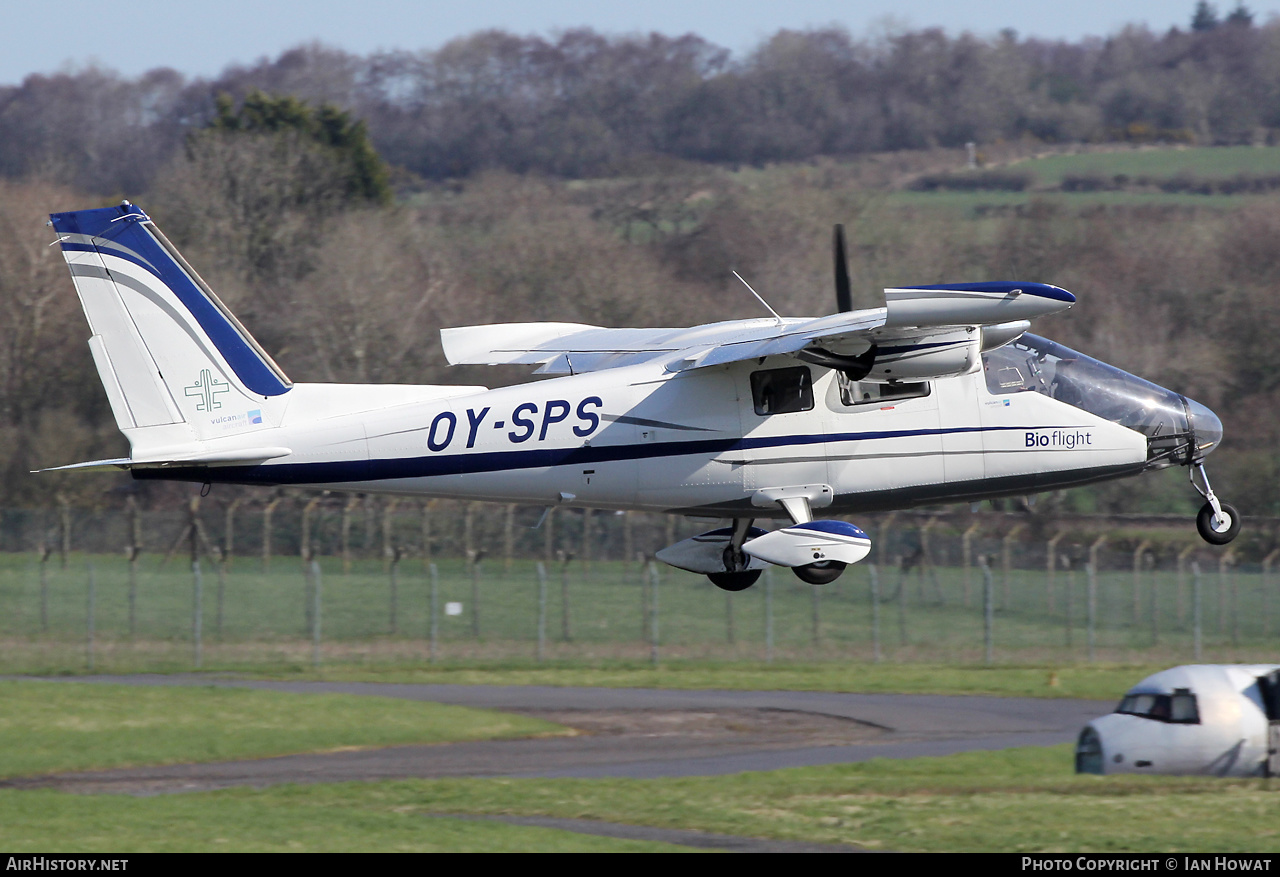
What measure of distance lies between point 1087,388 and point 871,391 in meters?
3.10

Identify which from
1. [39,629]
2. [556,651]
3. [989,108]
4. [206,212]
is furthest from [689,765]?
[989,108]

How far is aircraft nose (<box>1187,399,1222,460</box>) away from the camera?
21.2 metres

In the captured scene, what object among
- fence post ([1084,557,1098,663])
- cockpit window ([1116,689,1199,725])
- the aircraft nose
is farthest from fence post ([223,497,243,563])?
the aircraft nose

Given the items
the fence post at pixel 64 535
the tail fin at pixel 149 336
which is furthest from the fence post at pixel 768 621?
the tail fin at pixel 149 336

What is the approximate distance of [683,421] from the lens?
798 inches

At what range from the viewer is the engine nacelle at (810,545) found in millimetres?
19672

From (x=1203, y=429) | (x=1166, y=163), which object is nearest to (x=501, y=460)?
(x=1203, y=429)

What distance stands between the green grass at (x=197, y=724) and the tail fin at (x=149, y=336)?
2764cm

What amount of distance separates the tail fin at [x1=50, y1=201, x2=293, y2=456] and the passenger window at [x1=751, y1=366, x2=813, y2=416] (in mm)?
6409

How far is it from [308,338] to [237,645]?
1571 centimetres

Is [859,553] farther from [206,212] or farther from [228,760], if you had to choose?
[206,212]

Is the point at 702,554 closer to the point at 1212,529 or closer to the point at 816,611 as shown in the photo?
the point at 1212,529

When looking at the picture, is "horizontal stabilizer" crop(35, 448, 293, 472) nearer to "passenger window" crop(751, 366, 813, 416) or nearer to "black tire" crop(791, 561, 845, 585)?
"passenger window" crop(751, 366, 813, 416)

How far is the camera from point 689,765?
45.4 metres
